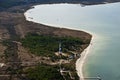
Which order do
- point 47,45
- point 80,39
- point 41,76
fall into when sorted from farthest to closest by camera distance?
point 80,39 → point 47,45 → point 41,76

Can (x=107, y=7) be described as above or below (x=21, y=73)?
below

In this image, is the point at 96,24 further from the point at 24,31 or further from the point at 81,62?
the point at 81,62

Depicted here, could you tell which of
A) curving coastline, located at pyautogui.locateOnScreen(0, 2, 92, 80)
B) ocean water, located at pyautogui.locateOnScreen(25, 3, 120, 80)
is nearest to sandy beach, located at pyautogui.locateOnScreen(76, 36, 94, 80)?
ocean water, located at pyautogui.locateOnScreen(25, 3, 120, 80)

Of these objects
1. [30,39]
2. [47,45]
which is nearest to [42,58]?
[47,45]

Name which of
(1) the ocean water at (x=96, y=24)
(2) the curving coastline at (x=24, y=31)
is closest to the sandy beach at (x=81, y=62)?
(1) the ocean water at (x=96, y=24)

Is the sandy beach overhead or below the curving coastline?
overhead

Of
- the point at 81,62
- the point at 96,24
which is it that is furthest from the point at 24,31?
the point at 81,62

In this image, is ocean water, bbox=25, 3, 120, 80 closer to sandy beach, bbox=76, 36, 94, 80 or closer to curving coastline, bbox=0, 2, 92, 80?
sandy beach, bbox=76, 36, 94, 80

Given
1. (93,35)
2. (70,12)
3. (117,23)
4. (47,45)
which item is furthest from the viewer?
(70,12)

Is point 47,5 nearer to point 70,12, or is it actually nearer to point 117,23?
point 70,12
